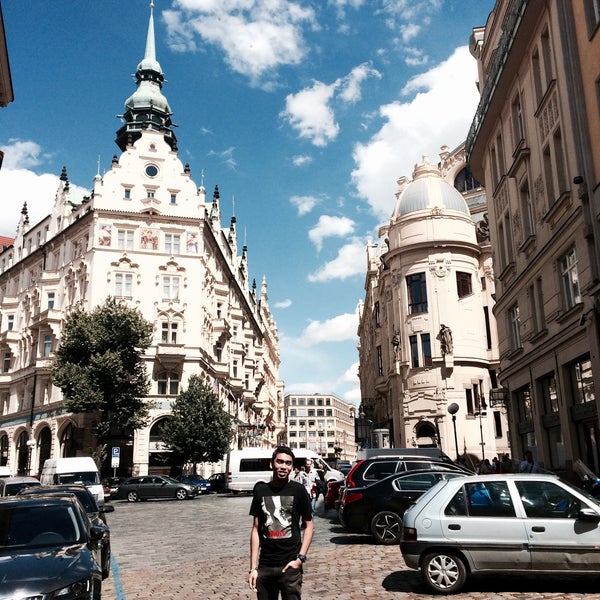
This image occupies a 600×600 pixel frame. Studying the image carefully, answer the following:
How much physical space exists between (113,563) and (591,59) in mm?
17503

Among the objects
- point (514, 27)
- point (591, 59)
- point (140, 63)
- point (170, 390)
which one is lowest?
point (170, 390)

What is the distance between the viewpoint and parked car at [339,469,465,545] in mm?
13523

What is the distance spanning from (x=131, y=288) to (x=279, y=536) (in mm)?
47338

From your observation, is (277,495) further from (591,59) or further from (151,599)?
(591,59)

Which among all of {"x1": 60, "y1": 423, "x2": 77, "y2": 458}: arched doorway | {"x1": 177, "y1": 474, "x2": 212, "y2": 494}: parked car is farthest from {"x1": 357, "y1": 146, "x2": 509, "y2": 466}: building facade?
{"x1": 60, "y1": 423, "x2": 77, "y2": 458}: arched doorway

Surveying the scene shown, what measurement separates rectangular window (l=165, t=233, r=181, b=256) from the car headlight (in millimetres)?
46532

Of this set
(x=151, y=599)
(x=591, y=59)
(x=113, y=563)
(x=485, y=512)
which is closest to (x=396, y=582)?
(x=485, y=512)

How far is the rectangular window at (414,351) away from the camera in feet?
145

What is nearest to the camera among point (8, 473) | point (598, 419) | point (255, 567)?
point (255, 567)

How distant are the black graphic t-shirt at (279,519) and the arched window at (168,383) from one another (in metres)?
44.7

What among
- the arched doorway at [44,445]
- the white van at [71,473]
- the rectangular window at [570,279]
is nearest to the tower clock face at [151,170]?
the arched doorway at [44,445]

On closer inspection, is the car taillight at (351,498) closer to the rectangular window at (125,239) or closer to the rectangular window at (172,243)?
the rectangular window at (172,243)

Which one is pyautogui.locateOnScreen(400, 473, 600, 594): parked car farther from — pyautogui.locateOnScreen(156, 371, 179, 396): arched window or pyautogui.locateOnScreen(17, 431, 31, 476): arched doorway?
pyautogui.locateOnScreen(17, 431, 31, 476): arched doorway

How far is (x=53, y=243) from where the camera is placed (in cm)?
5759
